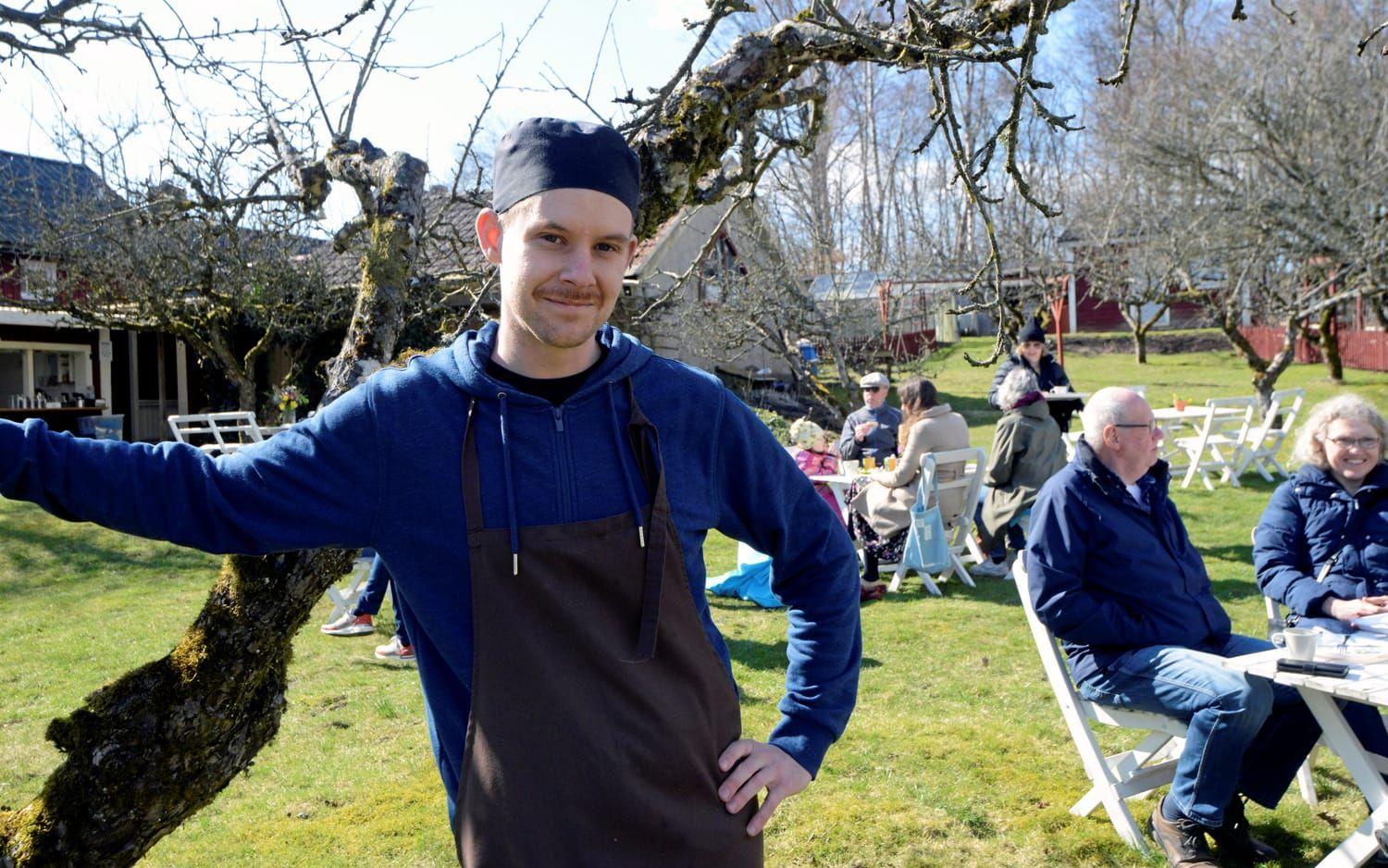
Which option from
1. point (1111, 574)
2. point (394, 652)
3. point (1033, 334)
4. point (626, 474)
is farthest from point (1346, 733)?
point (1033, 334)

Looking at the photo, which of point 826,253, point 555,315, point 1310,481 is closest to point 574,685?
point 555,315

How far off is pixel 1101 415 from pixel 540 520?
134 inches

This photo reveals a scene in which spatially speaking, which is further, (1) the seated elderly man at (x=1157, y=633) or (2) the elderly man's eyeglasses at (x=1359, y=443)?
(2) the elderly man's eyeglasses at (x=1359, y=443)

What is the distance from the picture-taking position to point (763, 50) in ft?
10.7

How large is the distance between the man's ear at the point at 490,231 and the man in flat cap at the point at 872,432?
8170 mm

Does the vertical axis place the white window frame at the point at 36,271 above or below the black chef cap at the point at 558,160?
above

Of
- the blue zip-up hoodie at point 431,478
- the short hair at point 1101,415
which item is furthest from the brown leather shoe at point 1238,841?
the blue zip-up hoodie at point 431,478

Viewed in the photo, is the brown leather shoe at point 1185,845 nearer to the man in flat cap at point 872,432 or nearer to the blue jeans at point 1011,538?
the blue jeans at point 1011,538

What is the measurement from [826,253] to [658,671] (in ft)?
64.4

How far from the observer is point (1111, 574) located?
166 inches

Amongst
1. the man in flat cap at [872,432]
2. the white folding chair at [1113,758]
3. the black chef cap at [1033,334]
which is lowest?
the white folding chair at [1113,758]

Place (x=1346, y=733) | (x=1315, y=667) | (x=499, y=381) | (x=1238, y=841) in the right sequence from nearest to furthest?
(x=499, y=381)
(x=1315, y=667)
(x=1346, y=733)
(x=1238, y=841)

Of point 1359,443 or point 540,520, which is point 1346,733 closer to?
point 1359,443

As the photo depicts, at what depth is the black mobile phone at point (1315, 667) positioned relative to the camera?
11.5 feet
